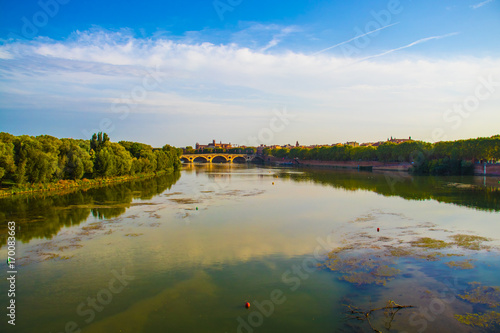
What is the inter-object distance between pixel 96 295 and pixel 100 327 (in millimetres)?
1715

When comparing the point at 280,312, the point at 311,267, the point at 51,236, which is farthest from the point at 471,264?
the point at 51,236

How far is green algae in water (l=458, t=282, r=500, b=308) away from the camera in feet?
28.1

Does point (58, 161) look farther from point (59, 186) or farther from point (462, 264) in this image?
point (462, 264)

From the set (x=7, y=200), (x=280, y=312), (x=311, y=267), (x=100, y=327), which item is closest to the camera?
(x=100, y=327)

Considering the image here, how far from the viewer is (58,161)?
109ft

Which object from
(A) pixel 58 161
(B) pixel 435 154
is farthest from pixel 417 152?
(A) pixel 58 161

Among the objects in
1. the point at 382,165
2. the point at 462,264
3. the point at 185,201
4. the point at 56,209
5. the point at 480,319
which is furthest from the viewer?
the point at 382,165

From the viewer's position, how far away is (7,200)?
24.9 metres

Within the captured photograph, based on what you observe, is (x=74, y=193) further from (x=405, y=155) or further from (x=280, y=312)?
(x=405, y=155)

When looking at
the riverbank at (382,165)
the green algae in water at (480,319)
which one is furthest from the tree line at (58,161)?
the riverbank at (382,165)

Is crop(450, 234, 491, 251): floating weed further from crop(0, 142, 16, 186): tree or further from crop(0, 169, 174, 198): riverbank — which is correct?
crop(0, 169, 174, 198): riverbank

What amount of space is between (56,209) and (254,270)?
17.1 meters

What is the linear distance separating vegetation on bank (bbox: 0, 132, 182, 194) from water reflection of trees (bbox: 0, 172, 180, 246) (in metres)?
2.39

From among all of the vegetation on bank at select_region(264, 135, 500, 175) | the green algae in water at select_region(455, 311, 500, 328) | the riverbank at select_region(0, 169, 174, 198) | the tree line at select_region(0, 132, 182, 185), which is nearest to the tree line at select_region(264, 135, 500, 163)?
the vegetation on bank at select_region(264, 135, 500, 175)
